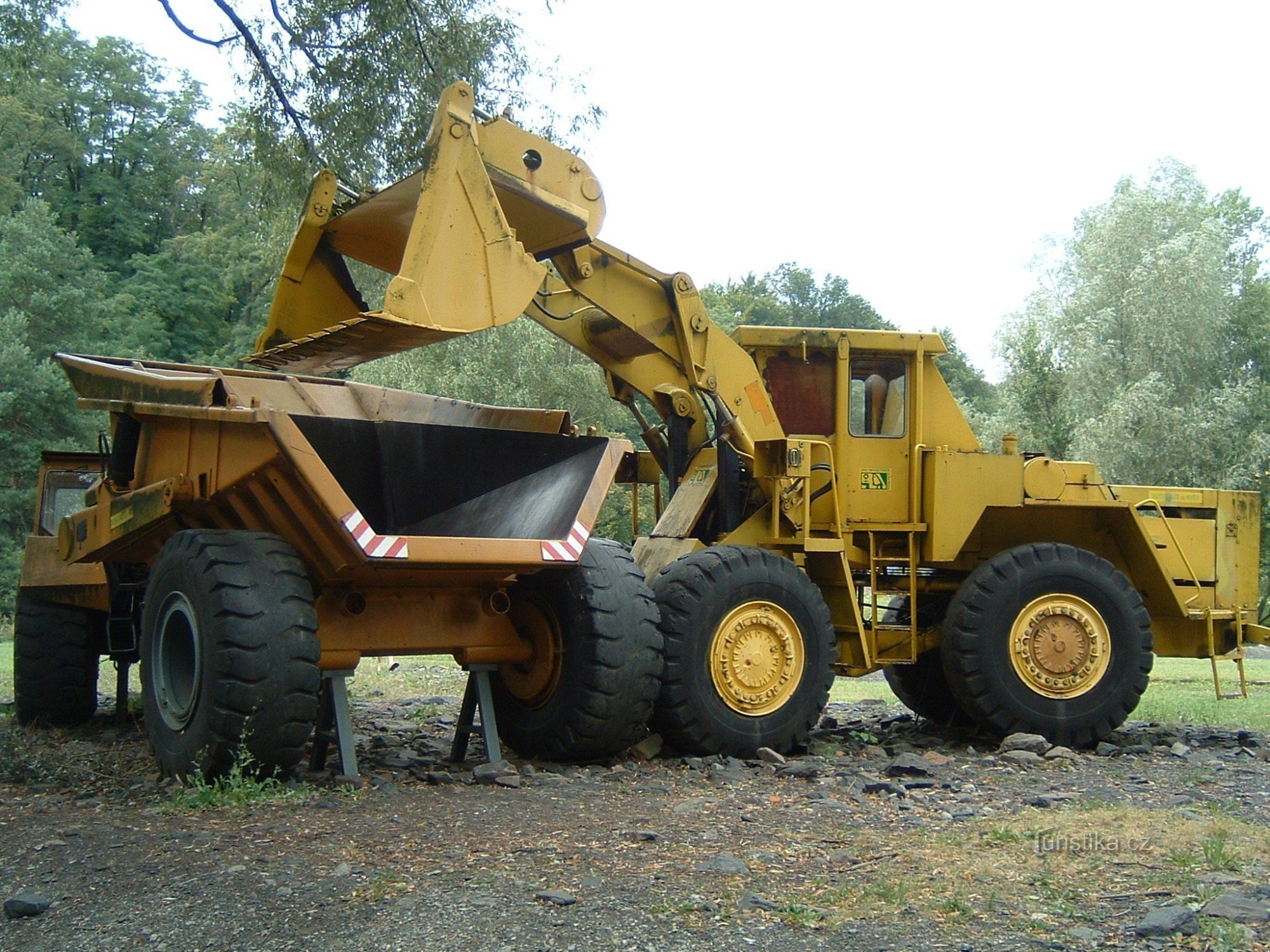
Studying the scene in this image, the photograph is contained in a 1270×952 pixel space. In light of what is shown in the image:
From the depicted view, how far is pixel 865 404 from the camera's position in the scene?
989 centimetres

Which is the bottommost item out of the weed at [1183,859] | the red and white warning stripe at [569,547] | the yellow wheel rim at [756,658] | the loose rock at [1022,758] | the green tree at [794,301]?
the loose rock at [1022,758]

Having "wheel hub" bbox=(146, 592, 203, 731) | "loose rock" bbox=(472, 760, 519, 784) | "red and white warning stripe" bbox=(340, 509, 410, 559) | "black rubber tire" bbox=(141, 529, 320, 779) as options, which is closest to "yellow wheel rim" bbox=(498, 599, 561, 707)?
"loose rock" bbox=(472, 760, 519, 784)

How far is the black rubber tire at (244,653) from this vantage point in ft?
20.2

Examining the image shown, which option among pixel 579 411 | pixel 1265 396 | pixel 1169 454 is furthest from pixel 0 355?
pixel 1265 396

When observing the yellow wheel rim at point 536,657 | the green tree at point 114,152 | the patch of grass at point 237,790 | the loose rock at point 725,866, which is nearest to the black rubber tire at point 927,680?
the yellow wheel rim at point 536,657

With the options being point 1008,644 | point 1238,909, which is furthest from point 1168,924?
point 1008,644

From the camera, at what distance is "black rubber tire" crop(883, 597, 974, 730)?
10070 mm

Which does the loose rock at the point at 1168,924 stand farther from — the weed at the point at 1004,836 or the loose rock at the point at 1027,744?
the loose rock at the point at 1027,744

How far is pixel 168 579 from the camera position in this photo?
21.9ft

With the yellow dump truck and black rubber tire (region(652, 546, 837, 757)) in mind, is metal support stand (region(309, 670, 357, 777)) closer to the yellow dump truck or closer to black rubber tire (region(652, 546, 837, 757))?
the yellow dump truck

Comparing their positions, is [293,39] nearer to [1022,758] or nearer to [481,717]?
[481,717]

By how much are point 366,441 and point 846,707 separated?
259 inches

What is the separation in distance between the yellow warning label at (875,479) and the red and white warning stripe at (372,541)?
14.0ft

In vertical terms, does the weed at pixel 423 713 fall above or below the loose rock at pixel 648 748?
below
